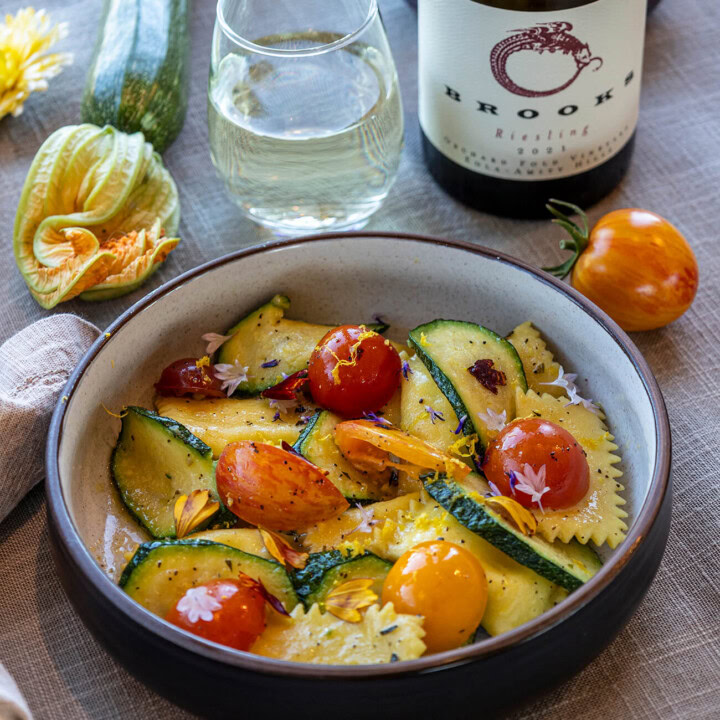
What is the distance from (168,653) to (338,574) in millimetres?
281

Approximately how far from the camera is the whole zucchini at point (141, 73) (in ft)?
7.86

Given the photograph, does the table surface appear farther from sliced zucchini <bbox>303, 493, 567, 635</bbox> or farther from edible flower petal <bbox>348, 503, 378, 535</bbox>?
edible flower petal <bbox>348, 503, 378, 535</bbox>

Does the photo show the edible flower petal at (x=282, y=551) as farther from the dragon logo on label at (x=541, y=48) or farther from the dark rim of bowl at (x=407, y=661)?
the dragon logo on label at (x=541, y=48)

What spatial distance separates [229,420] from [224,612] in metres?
0.45

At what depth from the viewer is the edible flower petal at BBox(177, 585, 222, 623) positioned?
4.47ft

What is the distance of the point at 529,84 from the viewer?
1992 millimetres

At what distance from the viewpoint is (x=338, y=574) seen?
1.46 m

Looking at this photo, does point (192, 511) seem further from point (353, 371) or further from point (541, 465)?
point (541, 465)

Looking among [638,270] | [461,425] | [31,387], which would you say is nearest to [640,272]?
[638,270]

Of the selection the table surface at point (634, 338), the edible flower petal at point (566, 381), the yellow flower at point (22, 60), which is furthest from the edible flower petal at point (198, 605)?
the yellow flower at point (22, 60)

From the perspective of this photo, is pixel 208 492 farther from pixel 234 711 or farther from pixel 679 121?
pixel 679 121

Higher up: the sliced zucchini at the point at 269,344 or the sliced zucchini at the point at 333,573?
the sliced zucchini at the point at 269,344

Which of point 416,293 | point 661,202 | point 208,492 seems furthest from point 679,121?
point 208,492

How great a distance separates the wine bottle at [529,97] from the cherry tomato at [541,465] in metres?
0.78
